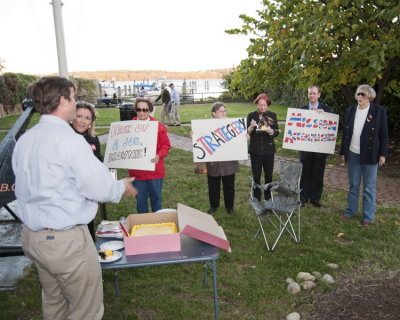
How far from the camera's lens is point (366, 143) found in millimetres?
5418

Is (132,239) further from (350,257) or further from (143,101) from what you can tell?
(350,257)

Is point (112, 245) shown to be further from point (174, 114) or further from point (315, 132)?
point (174, 114)

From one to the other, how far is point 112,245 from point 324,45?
20.2ft

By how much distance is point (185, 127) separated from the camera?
1750cm

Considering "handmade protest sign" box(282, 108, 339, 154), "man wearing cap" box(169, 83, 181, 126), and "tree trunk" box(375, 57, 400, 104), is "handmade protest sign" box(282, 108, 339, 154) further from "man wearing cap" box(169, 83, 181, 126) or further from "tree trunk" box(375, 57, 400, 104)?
"man wearing cap" box(169, 83, 181, 126)

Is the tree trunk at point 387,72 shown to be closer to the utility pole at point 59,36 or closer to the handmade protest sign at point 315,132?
the handmade protest sign at point 315,132

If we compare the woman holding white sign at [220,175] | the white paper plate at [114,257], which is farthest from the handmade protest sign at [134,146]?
the white paper plate at [114,257]

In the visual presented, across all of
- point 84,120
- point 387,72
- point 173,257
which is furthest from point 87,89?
point 173,257

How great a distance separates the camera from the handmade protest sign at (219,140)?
19.2 ft

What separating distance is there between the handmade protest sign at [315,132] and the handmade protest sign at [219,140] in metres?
1.12

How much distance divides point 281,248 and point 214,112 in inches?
93.5

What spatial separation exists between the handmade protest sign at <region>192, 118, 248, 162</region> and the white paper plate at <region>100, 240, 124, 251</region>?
2692 millimetres

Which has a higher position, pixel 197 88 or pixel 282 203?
pixel 282 203

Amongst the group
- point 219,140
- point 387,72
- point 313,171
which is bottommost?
point 313,171
